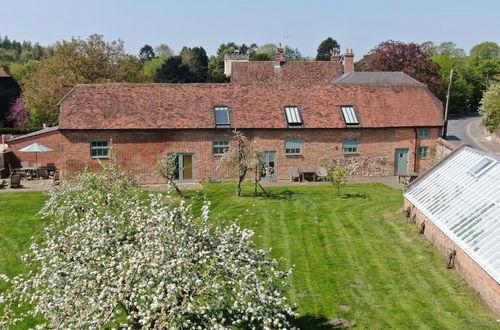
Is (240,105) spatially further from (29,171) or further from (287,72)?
(287,72)

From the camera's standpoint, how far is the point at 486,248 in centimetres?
1459

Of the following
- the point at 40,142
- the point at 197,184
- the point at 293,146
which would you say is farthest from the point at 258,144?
the point at 40,142

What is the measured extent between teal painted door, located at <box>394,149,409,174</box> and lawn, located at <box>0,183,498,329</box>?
5.09 m

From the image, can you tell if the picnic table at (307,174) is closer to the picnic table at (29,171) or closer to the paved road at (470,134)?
the picnic table at (29,171)

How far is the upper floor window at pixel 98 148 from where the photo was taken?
101 feet

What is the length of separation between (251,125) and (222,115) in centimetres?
206

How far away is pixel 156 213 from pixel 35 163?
92.5 feet

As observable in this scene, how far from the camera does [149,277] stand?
30.8 ft

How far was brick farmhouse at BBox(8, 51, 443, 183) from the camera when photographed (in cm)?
3092

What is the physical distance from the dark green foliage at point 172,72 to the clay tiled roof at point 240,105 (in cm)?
3907

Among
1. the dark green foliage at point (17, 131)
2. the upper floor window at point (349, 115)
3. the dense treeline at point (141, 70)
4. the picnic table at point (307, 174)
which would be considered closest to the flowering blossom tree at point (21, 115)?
the dense treeline at point (141, 70)

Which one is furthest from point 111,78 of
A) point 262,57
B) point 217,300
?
point 262,57

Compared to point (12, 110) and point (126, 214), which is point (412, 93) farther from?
point (12, 110)

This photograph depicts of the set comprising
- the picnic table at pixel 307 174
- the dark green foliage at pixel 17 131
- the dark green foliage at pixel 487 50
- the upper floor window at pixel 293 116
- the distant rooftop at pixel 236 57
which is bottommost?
the picnic table at pixel 307 174
